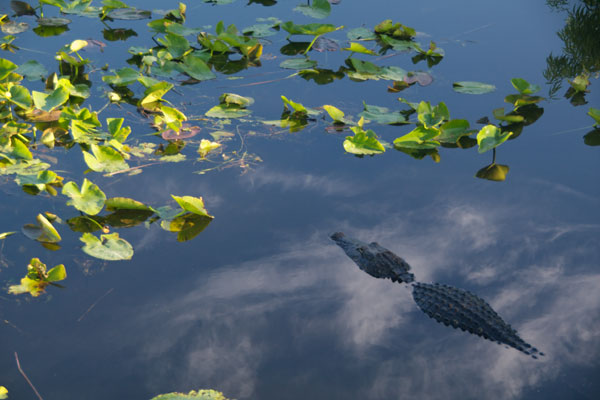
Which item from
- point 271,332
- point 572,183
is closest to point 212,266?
point 271,332

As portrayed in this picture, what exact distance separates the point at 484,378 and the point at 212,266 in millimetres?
1235

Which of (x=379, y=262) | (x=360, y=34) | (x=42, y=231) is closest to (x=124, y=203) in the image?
(x=42, y=231)

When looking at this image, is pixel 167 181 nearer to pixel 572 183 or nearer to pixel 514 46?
pixel 572 183

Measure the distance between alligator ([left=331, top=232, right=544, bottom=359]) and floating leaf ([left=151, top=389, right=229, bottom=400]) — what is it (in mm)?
852

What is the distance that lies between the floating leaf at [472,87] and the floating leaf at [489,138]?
80cm

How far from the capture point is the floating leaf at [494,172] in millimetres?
2799

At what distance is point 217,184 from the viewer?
2.81 metres

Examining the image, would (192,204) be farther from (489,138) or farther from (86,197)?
(489,138)

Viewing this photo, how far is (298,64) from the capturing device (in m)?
3.98

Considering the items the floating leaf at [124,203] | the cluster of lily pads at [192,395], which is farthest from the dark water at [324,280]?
the floating leaf at [124,203]

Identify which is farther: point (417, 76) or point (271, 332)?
point (417, 76)

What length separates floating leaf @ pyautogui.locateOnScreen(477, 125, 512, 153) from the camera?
2.77 meters

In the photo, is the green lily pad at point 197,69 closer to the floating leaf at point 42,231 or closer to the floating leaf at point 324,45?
the floating leaf at point 324,45

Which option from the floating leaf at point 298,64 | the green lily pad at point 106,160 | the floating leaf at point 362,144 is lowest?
the green lily pad at point 106,160
